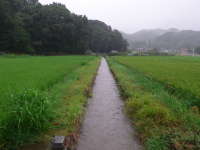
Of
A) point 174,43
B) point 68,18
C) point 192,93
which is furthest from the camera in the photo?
point 174,43

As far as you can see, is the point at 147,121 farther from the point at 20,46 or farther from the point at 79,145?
the point at 20,46

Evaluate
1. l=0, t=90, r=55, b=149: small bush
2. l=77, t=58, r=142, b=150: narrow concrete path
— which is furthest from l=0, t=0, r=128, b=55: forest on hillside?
l=0, t=90, r=55, b=149: small bush

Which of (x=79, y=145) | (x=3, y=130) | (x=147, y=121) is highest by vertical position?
(x=3, y=130)

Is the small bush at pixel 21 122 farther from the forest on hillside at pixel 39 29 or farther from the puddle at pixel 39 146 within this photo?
the forest on hillside at pixel 39 29

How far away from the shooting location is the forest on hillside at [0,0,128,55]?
82.6ft

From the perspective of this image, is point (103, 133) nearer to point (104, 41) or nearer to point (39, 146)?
point (39, 146)

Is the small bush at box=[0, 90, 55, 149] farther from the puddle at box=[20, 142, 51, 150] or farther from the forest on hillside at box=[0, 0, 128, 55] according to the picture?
the forest on hillside at box=[0, 0, 128, 55]

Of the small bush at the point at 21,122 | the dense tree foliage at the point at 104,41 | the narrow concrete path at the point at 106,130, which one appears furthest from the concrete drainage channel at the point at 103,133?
the dense tree foliage at the point at 104,41

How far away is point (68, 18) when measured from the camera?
121 feet

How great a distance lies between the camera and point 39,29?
105 ft

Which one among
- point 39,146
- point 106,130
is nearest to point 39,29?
point 106,130

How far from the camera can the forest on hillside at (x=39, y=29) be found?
25188mm

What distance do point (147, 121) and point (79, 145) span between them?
4.16ft

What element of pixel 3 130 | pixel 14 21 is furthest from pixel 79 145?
pixel 14 21
